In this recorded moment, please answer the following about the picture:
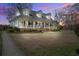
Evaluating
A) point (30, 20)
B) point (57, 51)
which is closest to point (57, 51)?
point (57, 51)

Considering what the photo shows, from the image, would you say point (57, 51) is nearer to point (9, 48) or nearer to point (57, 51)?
point (57, 51)

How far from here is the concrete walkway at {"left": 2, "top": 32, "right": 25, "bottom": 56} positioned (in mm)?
1578

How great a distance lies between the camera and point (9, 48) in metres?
1.58

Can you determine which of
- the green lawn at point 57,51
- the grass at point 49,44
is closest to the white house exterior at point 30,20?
the grass at point 49,44

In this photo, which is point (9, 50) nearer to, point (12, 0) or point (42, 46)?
point (42, 46)

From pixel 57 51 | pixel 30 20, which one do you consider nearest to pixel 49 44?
pixel 57 51

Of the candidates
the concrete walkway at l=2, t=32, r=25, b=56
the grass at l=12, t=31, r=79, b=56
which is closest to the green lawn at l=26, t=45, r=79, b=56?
the grass at l=12, t=31, r=79, b=56

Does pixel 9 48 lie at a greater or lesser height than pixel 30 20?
lesser

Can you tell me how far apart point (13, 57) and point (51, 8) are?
51 cm

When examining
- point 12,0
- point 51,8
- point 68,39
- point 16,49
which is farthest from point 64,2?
point 16,49

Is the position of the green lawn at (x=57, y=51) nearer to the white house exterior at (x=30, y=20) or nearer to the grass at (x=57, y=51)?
the grass at (x=57, y=51)

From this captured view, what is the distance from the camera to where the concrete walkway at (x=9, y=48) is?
1.58 meters

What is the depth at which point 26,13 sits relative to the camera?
1.61m

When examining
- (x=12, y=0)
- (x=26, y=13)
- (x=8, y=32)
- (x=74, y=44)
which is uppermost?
(x=12, y=0)
